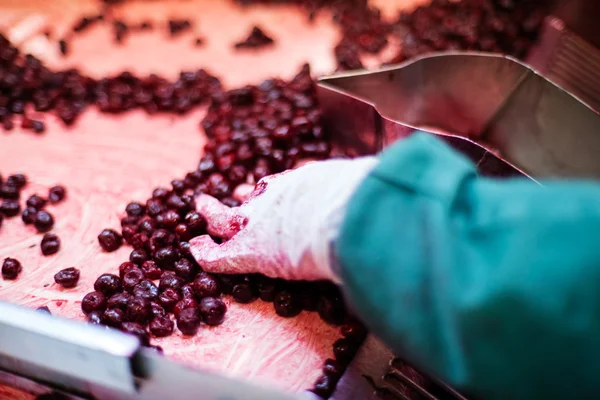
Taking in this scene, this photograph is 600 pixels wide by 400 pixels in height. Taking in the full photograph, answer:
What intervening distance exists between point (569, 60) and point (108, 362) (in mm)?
2790

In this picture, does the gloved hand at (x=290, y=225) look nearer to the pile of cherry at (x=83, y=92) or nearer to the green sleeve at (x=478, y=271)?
the green sleeve at (x=478, y=271)

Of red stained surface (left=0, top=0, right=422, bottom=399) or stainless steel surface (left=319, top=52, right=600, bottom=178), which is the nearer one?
red stained surface (left=0, top=0, right=422, bottom=399)

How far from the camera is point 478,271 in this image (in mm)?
1113

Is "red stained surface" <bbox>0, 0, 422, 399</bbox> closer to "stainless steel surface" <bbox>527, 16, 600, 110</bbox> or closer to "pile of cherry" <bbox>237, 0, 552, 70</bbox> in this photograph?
"pile of cherry" <bbox>237, 0, 552, 70</bbox>

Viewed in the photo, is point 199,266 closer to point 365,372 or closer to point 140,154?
point 365,372

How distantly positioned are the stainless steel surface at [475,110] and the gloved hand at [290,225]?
0.71 m

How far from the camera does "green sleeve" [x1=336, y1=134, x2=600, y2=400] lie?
41.6 inches

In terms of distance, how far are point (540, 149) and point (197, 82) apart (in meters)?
1.88

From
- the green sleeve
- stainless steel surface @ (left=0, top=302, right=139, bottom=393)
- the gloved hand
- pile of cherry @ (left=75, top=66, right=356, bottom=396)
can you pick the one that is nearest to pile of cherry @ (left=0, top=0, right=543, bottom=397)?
pile of cherry @ (left=75, top=66, right=356, bottom=396)

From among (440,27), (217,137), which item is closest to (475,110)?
(440,27)

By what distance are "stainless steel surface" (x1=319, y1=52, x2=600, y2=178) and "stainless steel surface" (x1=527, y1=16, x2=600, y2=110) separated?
63cm

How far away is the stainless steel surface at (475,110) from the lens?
224cm

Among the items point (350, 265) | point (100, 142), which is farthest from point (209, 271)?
point (100, 142)

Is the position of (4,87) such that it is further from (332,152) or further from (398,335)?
(398,335)
